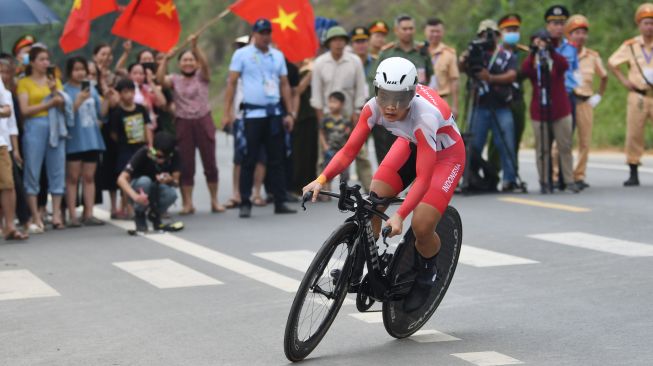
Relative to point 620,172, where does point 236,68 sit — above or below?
above

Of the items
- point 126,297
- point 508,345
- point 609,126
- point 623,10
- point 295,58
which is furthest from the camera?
point 623,10

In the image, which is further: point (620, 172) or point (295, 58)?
point (620, 172)

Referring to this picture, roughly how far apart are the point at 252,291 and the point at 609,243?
3.75 m

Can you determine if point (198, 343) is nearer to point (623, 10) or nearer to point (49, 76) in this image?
point (49, 76)

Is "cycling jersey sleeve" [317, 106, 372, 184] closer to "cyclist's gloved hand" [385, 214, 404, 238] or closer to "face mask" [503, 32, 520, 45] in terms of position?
"cyclist's gloved hand" [385, 214, 404, 238]

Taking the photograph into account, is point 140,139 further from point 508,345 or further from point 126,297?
point 508,345

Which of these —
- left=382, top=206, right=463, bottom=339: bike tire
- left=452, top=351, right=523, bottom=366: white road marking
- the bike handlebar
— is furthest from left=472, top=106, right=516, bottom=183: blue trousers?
left=452, top=351, right=523, bottom=366: white road marking

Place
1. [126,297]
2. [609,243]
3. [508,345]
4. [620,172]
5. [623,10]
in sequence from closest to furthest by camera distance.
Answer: [508,345]
[126,297]
[609,243]
[620,172]
[623,10]

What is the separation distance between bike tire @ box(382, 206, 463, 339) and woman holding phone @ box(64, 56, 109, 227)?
7446 mm

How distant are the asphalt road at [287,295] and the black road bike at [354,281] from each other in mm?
163

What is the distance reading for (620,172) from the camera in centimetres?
1997

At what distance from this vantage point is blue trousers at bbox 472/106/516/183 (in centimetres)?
1756

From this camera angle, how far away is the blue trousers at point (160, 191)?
14.6 meters

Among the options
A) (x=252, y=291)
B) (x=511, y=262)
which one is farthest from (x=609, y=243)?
(x=252, y=291)
